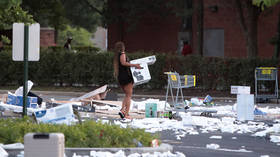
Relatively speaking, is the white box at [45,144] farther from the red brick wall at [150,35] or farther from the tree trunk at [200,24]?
the red brick wall at [150,35]

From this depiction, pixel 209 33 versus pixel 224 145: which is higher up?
pixel 209 33

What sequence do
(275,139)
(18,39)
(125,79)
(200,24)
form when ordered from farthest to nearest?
1. (200,24)
2. (125,79)
3. (18,39)
4. (275,139)

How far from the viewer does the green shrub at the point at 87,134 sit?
9984mm

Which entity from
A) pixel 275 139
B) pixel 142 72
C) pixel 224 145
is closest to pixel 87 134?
pixel 224 145

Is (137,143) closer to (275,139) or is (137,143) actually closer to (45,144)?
(45,144)

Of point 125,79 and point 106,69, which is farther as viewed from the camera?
point 106,69

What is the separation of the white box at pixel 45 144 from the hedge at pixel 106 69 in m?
19.1

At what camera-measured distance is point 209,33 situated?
41.1 m

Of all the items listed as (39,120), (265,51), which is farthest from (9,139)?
(265,51)

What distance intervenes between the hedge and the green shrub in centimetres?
1621

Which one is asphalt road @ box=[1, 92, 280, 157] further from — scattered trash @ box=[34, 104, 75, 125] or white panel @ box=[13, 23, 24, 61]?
white panel @ box=[13, 23, 24, 61]

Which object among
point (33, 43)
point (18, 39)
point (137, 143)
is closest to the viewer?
point (137, 143)

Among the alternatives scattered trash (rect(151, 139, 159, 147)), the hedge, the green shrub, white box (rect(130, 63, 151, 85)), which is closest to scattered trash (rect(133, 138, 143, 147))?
the green shrub

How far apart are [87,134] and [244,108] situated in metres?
6.50
